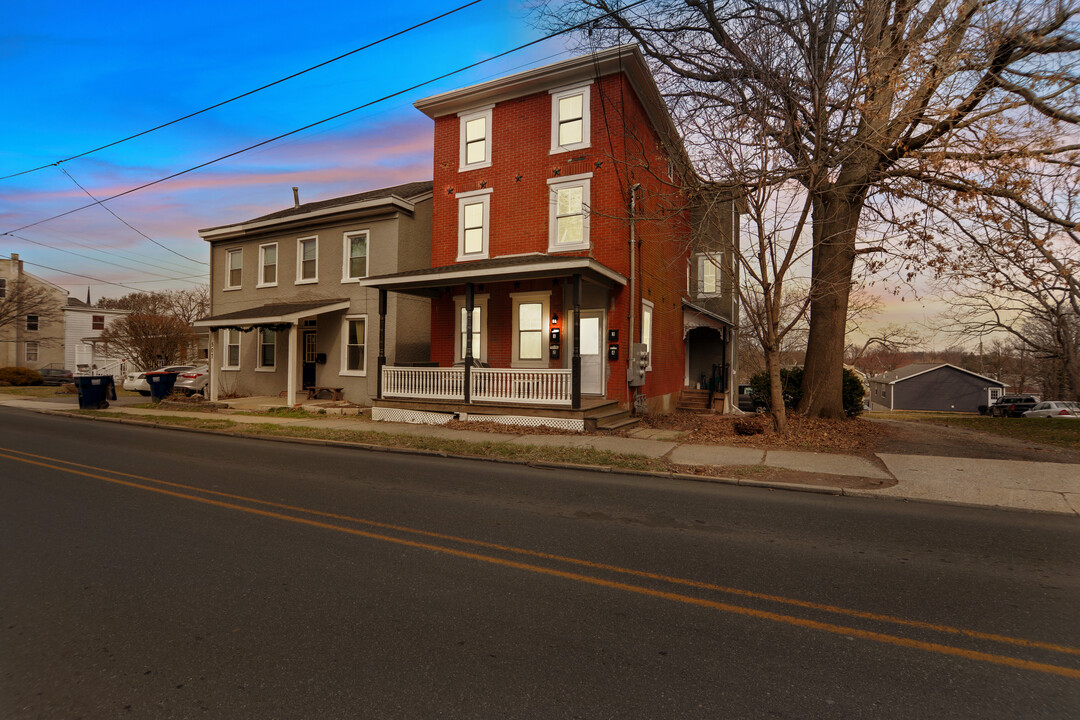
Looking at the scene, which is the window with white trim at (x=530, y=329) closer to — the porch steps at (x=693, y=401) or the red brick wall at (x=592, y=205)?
the red brick wall at (x=592, y=205)

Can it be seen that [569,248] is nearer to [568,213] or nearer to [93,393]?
[568,213]

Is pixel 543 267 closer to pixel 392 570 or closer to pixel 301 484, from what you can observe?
pixel 301 484

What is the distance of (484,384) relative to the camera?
1452cm

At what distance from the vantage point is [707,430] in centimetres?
1280

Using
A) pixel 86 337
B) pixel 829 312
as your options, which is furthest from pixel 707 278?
pixel 86 337

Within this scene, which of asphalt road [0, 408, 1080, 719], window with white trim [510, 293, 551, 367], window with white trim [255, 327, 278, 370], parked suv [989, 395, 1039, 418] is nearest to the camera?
asphalt road [0, 408, 1080, 719]

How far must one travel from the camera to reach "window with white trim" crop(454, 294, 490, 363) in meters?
16.6

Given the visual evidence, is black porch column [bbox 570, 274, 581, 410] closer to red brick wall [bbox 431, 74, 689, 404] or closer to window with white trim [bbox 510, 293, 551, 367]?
red brick wall [bbox 431, 74, 689, 404]

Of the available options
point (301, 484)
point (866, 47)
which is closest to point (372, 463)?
point (301, 484)

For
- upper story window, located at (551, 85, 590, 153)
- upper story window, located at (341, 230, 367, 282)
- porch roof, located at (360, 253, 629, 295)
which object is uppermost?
upper story window, located at (551, 85, 590, 153)

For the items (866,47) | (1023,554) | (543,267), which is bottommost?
(1023,554)

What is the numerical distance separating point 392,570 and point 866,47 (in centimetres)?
1196

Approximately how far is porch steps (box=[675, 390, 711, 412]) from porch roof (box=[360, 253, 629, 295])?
7.22 meters

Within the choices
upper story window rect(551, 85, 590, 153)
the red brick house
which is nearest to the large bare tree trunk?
the red brick house
